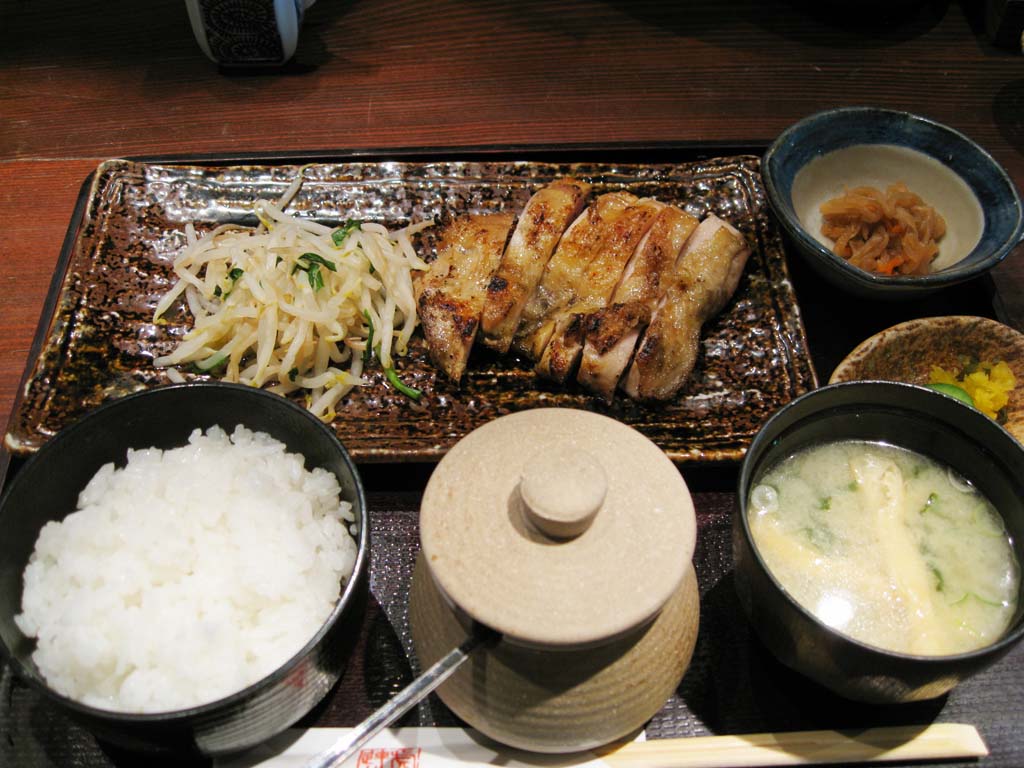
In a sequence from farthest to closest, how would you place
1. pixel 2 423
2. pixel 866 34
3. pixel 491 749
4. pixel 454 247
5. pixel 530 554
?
pixel 866 34
pixel 454 247
pixel 2 423
pixel 491 749
pixel 530 554

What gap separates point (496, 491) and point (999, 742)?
1.38 metres

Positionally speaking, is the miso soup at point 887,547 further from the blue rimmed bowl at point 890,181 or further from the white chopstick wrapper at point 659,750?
the blue rimmed bowl at point 890,181

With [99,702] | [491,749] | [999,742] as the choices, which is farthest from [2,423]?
[999,742]

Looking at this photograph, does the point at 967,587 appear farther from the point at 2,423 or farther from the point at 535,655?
the point at 2,423

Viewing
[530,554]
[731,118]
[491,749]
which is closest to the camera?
[530,554]

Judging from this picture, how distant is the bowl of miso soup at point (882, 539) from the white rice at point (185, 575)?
980 millimetres

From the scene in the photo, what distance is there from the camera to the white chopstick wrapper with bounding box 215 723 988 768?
1742 mm

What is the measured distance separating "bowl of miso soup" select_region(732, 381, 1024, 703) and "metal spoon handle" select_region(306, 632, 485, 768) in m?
0.64

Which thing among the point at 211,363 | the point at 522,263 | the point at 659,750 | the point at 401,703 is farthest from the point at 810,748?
the point at 211,363

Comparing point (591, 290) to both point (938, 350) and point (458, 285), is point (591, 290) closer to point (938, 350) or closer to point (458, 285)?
point (458, 285)

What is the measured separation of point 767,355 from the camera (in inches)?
101

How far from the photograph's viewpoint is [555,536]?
146cm

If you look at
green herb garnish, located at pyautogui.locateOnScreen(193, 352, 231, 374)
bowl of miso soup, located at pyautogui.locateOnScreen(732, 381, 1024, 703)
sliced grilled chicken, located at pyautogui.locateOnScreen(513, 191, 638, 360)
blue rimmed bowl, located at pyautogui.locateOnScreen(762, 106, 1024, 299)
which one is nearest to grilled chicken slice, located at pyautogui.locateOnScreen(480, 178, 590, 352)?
sliced grilled chicken, located at pyautogui.locateOnScreen(513, 191, 638, 360)

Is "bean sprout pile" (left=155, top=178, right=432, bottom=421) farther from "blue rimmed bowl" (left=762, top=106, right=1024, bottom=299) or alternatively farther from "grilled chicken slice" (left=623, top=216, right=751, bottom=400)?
"blue rimmed bowl" (left=762, top=106, right=1024, bottom=299)
